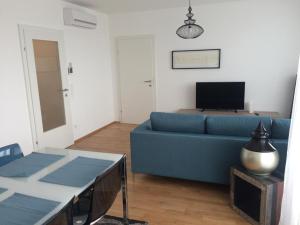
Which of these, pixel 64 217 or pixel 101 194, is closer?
pixel 64 217

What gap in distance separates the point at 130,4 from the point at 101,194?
14.2 ft

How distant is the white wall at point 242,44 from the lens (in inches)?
197

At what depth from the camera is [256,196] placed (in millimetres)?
2344

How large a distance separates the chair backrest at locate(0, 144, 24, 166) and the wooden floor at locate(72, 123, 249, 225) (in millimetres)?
1133

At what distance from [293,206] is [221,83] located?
371 cm

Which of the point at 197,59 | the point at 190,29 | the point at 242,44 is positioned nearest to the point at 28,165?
the point at 190,29

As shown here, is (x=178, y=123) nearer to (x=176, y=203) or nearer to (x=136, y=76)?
(x=176, y=203)

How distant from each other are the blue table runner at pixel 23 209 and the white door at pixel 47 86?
2763 millimetres

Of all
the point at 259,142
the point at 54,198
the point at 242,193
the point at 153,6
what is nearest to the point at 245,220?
the point at 242,193

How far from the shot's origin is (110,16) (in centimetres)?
603

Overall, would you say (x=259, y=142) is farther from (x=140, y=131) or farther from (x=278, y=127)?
(x=140, y=131)

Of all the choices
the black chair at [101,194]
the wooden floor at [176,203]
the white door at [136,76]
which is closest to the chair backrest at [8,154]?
the black chair at [101,194]

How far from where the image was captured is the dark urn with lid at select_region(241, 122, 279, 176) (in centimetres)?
226

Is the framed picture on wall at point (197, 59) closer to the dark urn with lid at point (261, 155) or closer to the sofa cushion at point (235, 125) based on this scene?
the sofa cushion at point (235, 125)
